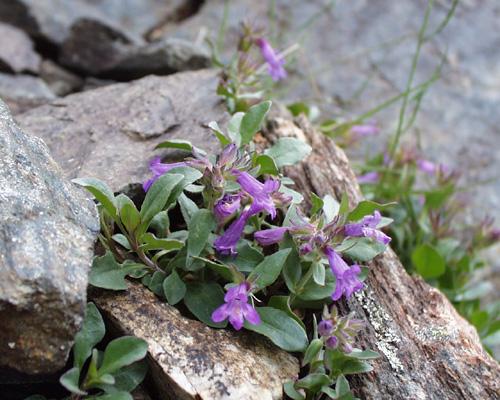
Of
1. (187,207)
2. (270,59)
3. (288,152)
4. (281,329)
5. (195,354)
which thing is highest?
(270,59)

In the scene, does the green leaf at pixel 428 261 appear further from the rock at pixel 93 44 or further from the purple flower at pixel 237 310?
the rock at pixel 93 44

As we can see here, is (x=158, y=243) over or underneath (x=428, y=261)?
over

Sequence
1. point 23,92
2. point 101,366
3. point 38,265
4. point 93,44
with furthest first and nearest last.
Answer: point 93,44 → point 23,92 → point 101,366 → point 38,265

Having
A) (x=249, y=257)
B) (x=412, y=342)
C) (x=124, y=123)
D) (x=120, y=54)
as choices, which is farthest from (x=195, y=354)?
(x=120, y=54)

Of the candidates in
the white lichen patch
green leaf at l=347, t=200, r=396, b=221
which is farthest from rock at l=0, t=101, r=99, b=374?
the white lichen patch

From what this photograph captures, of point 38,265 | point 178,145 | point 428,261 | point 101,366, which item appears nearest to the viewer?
point 38,265

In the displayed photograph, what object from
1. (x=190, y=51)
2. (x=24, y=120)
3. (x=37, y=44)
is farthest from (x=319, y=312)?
(x=37, y=44)

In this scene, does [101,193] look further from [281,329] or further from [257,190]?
[281,329]
